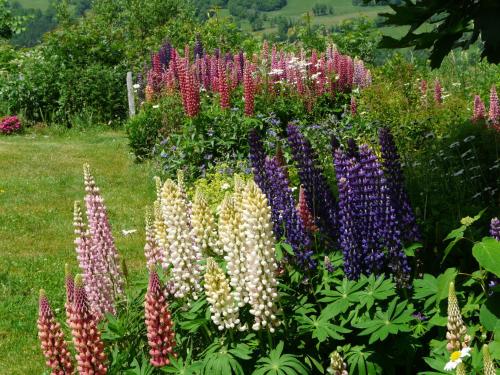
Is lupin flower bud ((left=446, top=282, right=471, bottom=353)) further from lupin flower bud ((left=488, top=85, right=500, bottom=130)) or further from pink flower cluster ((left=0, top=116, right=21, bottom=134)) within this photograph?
pink flower cluster ((left=0, top=116, right=21, bottom=134))

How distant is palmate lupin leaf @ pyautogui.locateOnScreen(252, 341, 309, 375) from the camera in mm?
3391

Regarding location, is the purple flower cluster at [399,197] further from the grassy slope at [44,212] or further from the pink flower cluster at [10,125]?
the pink flower cluster at [10,125]

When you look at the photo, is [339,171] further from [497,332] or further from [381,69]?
[381,69]

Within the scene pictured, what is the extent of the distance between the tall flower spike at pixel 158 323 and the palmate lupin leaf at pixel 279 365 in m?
0.45

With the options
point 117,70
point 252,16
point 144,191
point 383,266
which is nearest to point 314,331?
point 383,266

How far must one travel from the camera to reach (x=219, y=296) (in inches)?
139

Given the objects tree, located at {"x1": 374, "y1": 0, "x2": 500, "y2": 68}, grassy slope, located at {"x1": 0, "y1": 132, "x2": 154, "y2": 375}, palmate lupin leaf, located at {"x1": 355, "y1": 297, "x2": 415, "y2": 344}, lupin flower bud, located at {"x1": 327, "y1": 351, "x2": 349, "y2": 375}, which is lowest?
grassy slope, located at {"x1": 0, "y1": 132, "x2": 154, "y2": 375}

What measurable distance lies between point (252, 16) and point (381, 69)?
70188 millimetres

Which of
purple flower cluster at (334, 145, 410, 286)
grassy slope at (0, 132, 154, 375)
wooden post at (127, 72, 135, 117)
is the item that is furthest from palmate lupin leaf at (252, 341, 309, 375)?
wooden post at (127, 72, 135, 117)

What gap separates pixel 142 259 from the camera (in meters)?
7.60

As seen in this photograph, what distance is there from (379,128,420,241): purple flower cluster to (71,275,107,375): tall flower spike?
1764mm

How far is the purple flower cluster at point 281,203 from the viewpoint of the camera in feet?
13.7

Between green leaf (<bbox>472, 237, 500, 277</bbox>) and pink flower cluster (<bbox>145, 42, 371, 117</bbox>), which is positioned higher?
green leaf (<bbox>472, 237, 500, 277</bbox>)

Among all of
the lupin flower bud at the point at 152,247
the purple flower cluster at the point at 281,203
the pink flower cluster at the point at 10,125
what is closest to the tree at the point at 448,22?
the purple flower cluster at the point at 281,203
